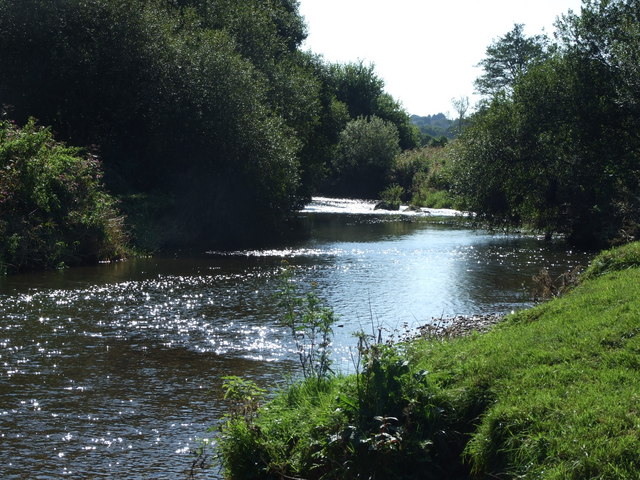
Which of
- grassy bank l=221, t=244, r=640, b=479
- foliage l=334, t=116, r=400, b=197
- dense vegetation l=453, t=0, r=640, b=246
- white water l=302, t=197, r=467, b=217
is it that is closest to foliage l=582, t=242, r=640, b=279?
grassy bank l=221, t=244, r=640, b=479

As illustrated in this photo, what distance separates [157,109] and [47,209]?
917 centimetres

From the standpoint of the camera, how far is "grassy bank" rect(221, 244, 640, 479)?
5.66m

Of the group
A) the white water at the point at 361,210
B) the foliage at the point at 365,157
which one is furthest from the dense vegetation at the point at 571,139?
the foliage at the point at 365,157

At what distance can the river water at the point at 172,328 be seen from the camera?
26.9 feet

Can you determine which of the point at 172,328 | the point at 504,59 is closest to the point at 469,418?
the point at 172,328

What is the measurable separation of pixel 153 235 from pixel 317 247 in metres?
6.69

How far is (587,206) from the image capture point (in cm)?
2920

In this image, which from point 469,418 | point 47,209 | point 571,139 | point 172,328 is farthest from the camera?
point 571,139

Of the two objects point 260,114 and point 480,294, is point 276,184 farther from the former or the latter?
point 480,294

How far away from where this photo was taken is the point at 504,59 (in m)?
84.9

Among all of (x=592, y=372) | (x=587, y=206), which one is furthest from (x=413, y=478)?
(x=587, y=206)

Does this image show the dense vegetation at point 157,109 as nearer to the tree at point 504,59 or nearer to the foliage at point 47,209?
the foliage at point 47,209

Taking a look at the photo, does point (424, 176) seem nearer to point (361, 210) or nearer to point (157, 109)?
point (361, 210)

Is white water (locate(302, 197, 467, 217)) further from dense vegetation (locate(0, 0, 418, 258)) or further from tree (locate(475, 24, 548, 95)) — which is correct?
tree (locate(475, 24, 548, 95))
